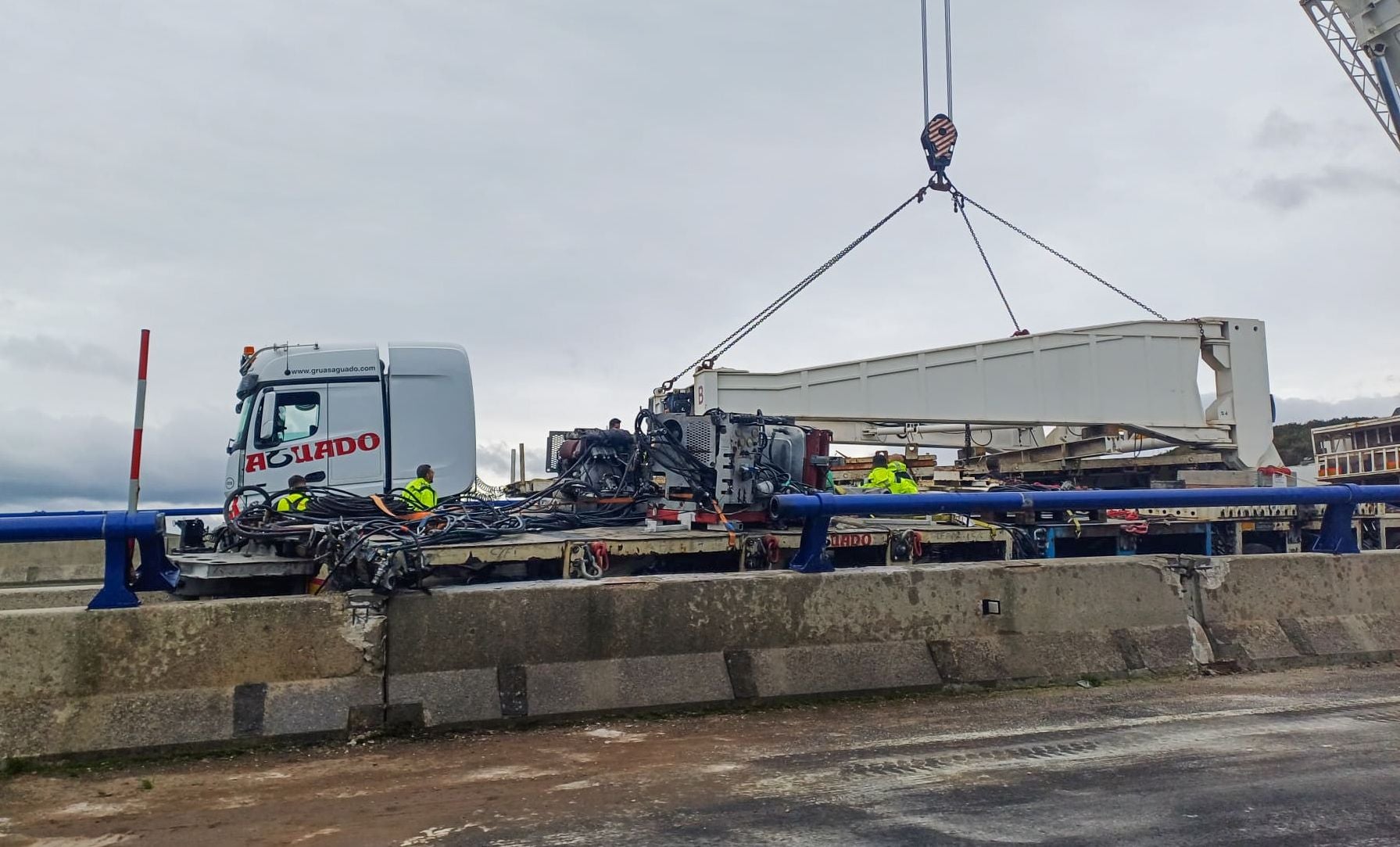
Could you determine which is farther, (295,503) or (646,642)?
(295,503)

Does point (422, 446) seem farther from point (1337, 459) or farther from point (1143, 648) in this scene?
point (1337, 459)

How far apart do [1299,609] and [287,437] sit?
995 cm

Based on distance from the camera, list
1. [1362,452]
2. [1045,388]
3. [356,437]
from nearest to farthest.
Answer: [356,437] < [1045,388] < [1362,452]

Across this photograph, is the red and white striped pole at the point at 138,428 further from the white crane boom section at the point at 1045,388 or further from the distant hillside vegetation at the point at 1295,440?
the distant hillside vegetation at the point at 1295,440

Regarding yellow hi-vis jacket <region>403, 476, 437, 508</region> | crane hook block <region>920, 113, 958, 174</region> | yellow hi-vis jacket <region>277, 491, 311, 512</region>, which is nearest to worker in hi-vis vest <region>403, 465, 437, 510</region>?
yellow hi-vis jacket <region>403, 476, 437, 508</region>

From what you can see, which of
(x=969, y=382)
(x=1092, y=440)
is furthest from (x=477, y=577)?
(x=1092, y=440)

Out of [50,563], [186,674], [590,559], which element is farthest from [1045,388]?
[50,563]

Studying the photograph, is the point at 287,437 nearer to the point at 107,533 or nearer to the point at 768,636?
the point at 107,533

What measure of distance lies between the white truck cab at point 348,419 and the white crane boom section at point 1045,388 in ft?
14.4

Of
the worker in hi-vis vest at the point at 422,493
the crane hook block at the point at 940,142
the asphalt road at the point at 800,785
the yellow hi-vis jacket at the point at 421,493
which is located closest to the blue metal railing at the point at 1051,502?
the asphalt road at the point at 800,785

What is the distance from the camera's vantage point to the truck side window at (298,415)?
11391mm

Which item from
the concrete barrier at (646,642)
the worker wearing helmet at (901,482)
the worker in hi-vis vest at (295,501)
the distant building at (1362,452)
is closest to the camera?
the concrete barrier at (646,642)

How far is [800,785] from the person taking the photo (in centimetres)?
391

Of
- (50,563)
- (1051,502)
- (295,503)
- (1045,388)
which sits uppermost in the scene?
(1045,388)
